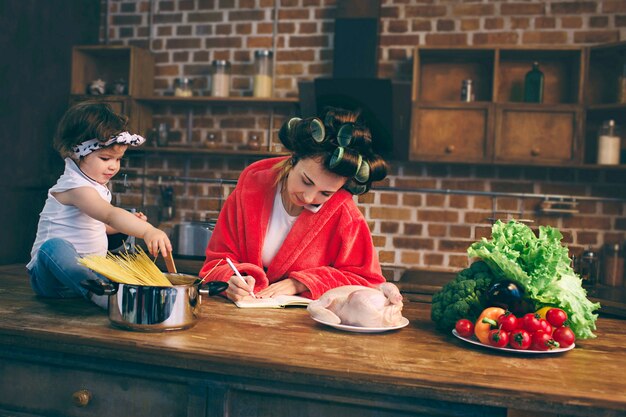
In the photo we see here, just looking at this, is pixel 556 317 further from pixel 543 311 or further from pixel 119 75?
pixel 119 75

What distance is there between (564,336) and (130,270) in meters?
1.06

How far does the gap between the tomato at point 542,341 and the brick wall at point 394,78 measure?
2587mm

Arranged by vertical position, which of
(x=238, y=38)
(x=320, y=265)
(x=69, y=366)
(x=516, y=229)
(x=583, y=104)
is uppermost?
(x=238, y=38)

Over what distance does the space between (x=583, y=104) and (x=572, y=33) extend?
1.91ft

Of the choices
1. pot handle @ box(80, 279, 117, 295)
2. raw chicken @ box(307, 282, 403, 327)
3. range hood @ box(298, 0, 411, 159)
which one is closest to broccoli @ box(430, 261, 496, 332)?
raw chicken @ box(307, 282, 403, 327)

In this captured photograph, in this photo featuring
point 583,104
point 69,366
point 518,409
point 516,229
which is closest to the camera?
point 518,409

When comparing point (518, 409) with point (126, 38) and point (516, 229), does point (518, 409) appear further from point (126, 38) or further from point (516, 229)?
point (126, 38)

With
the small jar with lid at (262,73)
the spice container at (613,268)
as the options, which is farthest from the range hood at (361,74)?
the spice container at (613,268)

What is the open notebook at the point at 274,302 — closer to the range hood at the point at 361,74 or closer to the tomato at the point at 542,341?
the tomato at the point at 542,341

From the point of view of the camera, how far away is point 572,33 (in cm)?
376

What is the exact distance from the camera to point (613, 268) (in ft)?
11.6

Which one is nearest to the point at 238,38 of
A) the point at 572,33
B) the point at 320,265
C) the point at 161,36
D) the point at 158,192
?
the point at 161,36

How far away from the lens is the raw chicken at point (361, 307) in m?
1.49

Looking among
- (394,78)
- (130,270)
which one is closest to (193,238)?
(394,78)
